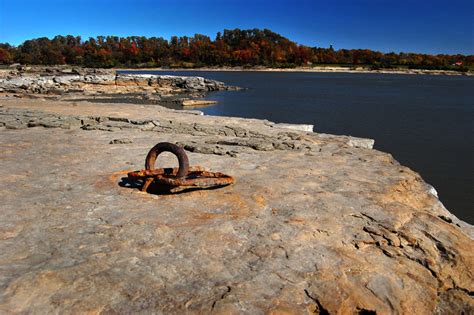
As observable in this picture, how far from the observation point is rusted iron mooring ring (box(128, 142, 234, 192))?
4.53 meters

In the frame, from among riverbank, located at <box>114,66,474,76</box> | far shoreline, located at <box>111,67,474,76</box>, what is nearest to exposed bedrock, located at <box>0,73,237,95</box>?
far shoreline, located at <box>111,67,474,76</box>

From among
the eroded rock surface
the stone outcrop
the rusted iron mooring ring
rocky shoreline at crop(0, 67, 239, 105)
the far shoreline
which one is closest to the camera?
the eroded rock surface

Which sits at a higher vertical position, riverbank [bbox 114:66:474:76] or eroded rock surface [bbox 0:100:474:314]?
eroded rock surface [bbox 0:100:474:314]

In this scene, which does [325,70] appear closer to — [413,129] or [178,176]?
[413,129]

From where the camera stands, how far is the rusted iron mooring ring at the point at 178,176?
453 centimetres

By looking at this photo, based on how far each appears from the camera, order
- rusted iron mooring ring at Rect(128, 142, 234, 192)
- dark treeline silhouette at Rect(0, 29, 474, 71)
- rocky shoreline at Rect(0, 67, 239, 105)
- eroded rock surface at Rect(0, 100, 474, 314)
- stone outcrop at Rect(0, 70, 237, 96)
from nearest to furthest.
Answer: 1. eroded rock surface at Rect(0, 100, 474, 314)
2. rusted iron mooring ring at Rect(128, 142, 234, 192)
3. rocky shoreline at Rect(0, 67, 239, 105)
4. stone outcrop at Rect(0, 70, 237, 96)
5. dark treeline silhouette at Rect(0, 29, 474, 71)

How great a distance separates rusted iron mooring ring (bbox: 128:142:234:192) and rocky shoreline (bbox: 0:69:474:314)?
15 centimetres

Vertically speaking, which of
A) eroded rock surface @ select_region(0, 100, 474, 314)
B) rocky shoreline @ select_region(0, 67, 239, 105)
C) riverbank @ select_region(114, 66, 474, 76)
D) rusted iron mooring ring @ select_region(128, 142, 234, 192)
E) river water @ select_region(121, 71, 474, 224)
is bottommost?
riverbank @ select_region(114, 66, 474, 76)

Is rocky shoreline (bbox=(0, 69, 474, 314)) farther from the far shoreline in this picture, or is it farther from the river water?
the far shoreline

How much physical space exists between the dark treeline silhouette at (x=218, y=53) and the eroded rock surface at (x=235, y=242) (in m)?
100

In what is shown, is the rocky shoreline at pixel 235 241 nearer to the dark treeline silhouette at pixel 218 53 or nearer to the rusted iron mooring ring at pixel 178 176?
the rusted iron mooring ring at pixel 178 176

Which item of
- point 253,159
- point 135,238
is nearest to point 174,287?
point 135,238

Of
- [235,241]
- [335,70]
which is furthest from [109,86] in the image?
[335,70]

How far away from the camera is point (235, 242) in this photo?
3.53 meters
